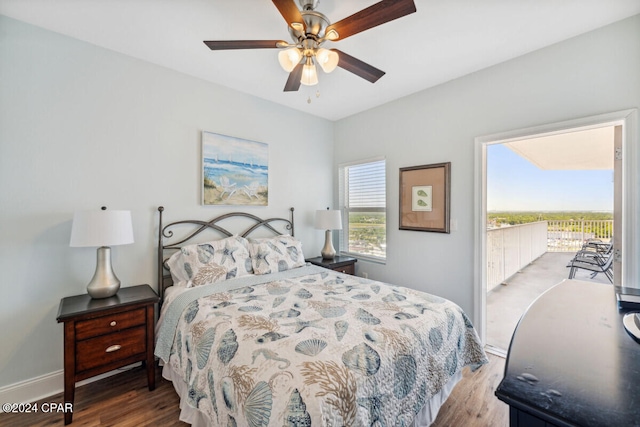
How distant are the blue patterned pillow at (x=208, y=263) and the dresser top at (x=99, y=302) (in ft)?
0.93

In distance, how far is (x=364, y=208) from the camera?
3.84m

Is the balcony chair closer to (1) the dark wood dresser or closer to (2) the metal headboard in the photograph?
(1) the dark wood dresser

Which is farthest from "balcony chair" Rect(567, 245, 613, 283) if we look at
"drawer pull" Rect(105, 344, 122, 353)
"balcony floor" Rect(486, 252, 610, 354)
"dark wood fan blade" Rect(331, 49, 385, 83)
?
"drawer pull" Rect(105, 344, 122, 353)

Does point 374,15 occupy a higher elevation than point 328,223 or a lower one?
higher

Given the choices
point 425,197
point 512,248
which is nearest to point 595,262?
point 512,248

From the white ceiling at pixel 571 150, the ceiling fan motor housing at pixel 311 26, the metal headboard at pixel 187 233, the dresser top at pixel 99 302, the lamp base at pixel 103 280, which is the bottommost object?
the dresser top at pixel 99 302

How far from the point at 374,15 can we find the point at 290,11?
17.8 inches

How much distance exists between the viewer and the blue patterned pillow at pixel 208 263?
2318 millimetres

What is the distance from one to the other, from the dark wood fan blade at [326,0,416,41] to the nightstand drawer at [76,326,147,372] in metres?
2.50

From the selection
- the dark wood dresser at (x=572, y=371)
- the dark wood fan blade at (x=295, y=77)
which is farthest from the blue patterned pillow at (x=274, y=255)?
the dark wood dresser at (x=572, y=371)

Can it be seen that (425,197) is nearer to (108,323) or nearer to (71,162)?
(108,323)

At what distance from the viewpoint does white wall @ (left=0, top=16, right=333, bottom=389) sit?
6.33 feet

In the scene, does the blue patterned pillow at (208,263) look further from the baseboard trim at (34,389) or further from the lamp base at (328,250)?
the lamp base at (328,250)

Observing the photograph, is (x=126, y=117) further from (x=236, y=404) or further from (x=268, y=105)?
(x=236, y=404)
